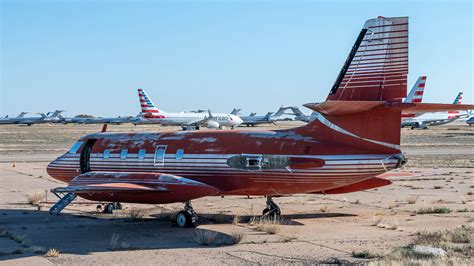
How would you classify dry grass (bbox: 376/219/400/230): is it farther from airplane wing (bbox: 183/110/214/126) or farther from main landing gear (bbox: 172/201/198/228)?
airplane wing (bbox: 183/110/214/126)

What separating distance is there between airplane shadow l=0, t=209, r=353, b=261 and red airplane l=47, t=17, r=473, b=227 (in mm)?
805

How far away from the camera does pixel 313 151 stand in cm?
1744

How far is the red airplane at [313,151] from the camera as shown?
17.1 meters

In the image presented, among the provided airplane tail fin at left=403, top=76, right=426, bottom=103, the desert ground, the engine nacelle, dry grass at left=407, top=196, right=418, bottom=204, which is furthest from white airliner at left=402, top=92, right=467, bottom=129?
dry grass at left=407, top=196, right=418, bottom=204

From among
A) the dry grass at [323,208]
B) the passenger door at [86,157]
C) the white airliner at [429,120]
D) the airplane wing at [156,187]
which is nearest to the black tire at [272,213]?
the dry grass at [323,208]

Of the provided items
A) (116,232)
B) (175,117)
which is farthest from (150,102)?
(116,232)

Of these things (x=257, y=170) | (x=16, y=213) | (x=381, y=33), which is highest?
(x=381, y=33)

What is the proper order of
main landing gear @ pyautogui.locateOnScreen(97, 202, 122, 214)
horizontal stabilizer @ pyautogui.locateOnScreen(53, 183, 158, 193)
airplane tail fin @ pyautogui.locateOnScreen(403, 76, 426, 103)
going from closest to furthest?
1. horizontal stabilizer @ pyautogui.locateOnScreen(53, 183, 158, 193)
2. main landing gear @ pyautogui.locateOnScreen(97, 202, 122, 214)
3. airplane tail fin @ pyautogui.locateOnScreen(403, 76, 426, 103)

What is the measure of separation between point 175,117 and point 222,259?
90439 mm

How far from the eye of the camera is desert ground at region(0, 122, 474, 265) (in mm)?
14164

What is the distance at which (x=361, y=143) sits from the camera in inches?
679

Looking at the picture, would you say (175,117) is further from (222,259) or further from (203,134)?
(222,259)

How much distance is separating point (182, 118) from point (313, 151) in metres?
87.9

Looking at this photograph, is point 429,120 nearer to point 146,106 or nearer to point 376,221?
point 146,106
